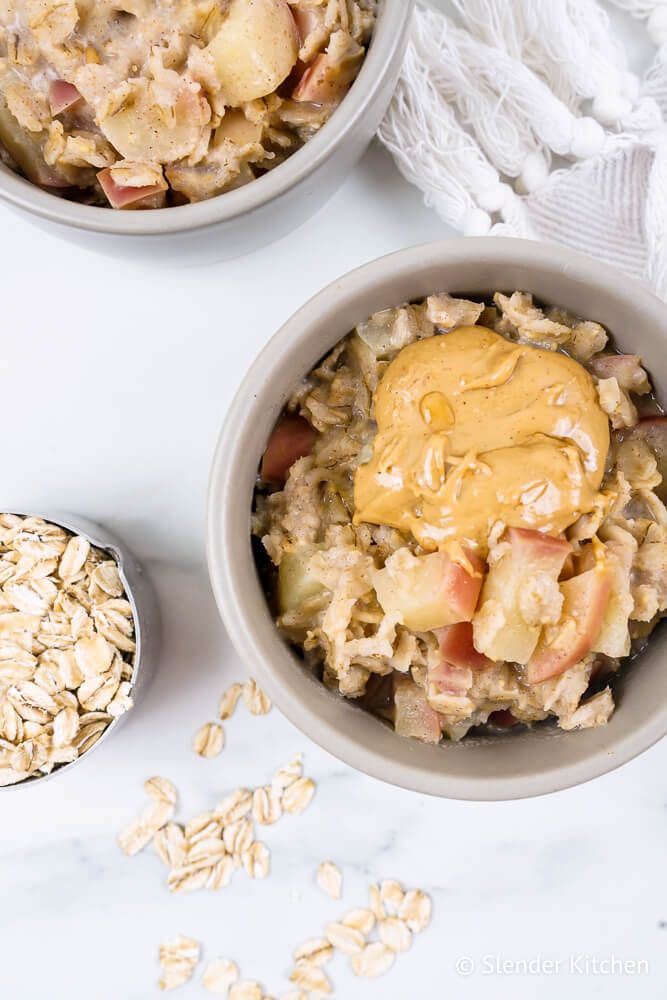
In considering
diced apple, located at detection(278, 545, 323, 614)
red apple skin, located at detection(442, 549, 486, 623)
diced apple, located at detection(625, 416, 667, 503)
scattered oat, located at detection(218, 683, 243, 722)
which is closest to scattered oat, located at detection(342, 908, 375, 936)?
scattered oat, located at detection(218, 683, 243, 722)

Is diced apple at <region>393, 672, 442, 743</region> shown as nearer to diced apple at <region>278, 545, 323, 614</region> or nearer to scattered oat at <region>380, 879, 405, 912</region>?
→ diced apple at <region>278, 545, 323, 614</region>

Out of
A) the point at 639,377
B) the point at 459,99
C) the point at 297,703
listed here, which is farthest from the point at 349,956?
the point at 459,99

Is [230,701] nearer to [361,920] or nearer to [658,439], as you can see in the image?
[361,920]

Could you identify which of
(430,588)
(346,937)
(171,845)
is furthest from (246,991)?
(430,588)

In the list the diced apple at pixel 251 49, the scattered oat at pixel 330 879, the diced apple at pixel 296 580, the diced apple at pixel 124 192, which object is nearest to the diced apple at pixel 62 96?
the diced apple at pixel 124 192

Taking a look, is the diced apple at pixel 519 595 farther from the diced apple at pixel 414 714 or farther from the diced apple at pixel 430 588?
the diced apple at pixel 414 714
